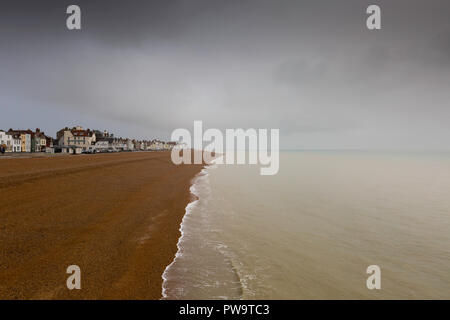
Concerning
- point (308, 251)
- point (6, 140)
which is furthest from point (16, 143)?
point (308, 251)

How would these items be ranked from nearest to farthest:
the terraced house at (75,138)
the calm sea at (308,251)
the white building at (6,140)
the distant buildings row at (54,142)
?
1. the calm sea at (308,251)
2. the white building at (6,140)
3. the distant buildings row at (54,142)
4. the terraced house at (75,138)

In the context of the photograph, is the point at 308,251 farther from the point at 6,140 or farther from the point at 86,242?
the point at 6,140

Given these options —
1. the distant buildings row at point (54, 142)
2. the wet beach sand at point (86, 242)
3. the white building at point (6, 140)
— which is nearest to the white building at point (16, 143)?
the distant buildings row at point (54, 142)

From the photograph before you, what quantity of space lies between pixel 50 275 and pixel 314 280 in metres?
6.49

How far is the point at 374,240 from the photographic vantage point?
830 cm

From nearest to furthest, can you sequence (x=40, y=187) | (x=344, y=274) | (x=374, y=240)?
1. (x=344, y=274)
2. (x=374, y=240)
3. (x=40, y=187)

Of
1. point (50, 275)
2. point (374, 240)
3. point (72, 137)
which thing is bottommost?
point (374, 240)

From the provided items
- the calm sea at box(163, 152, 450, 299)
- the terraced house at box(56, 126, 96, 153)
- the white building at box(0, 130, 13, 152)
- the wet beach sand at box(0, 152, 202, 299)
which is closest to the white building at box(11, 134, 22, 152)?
the white building at box(0, 130, 13, 152)

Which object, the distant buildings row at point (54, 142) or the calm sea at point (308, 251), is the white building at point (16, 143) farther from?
the calm sea at point (308, 251)

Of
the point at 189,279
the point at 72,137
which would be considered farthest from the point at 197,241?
the point at 72,137

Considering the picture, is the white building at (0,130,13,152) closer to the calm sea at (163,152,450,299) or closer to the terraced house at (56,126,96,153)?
the terraced house at (56,126,96,153)

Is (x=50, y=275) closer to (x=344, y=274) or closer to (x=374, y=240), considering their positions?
(x=344, y=274)

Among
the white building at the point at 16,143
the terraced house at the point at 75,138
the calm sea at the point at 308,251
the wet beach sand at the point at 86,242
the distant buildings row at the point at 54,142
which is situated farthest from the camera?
the terraced house at the point at 75,138
